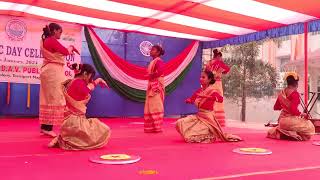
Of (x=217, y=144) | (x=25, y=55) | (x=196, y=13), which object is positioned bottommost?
(x=217, y=144)

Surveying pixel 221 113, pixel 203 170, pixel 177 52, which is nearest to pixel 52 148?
pixel 203 170

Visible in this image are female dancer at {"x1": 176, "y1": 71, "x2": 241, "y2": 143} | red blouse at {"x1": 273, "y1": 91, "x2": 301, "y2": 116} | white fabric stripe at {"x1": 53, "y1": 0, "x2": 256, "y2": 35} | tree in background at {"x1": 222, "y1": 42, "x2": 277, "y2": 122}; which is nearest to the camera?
female dancer at {"x1": 176, "y1": 71, "x2": 241, "y2": 143}

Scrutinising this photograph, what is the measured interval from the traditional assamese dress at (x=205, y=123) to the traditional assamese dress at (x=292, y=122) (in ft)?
3.02

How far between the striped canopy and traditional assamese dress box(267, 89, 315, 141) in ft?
5.88

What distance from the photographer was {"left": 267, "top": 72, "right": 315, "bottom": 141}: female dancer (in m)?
5.16

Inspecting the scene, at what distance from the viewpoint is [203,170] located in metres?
2.85

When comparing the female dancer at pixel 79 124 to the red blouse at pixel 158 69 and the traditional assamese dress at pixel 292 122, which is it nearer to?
the red blouse at pixel 158 69

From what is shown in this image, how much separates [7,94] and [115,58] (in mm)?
2471

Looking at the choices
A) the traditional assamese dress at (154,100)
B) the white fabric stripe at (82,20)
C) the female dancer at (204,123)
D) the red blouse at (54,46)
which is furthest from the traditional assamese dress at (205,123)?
the white fabric stripe at (82,20)

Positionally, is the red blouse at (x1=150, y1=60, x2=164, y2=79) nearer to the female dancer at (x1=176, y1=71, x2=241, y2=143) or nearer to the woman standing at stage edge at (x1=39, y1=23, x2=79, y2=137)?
the female dancer at (x1=176, y1=71, x2=241, y2=143)

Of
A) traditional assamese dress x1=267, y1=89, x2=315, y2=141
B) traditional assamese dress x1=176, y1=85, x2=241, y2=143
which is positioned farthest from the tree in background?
traditional assamese dress x1=176, y1=85, x2=241, y2=143

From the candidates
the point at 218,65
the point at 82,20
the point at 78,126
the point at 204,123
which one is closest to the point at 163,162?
the point at 78,126

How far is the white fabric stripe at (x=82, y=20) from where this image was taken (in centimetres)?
720

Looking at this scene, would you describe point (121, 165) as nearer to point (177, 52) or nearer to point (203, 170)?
point (203, 170)
